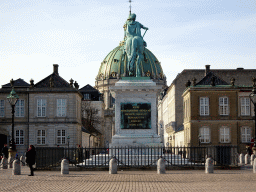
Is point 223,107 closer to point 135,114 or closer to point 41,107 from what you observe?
point 41,107

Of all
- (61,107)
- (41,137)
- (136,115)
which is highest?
(61,107)

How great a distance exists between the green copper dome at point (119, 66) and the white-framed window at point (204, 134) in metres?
105

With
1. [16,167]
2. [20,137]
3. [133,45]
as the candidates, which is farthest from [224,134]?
[16,167]

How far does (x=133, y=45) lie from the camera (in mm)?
36938

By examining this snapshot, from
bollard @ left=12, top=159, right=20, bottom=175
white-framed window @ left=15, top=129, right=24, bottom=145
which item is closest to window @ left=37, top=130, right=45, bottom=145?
white-framed window @ left=15, top=129, right=24, bottom=145

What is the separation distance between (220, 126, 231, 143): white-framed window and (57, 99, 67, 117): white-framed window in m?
18.9

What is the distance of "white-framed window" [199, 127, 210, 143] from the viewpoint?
204 ft

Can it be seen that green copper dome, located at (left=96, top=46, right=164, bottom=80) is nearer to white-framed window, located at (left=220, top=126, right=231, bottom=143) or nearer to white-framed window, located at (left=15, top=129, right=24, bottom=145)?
white-framed window, located at (left=15, top=129, right=24, bottom=145)

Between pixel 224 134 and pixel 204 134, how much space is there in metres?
2.39

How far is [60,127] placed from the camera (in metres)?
65.2

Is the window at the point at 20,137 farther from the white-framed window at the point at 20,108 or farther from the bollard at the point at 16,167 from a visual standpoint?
the bollard at the point at 16,167

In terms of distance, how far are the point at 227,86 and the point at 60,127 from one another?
20544mm

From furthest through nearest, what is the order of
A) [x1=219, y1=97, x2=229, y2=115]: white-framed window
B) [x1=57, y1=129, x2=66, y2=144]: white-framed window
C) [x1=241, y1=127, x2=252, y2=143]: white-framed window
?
1. [x1=57, y1=129, x2=66, y2=144]: white-framed window
2. [x1=241, y1=127, x2=252, y2=143]: white-framed window
3. [x1=219, y1=97, x2=229, y2=115]: white-framed window

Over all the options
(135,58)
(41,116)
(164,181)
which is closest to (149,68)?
(41,116)
